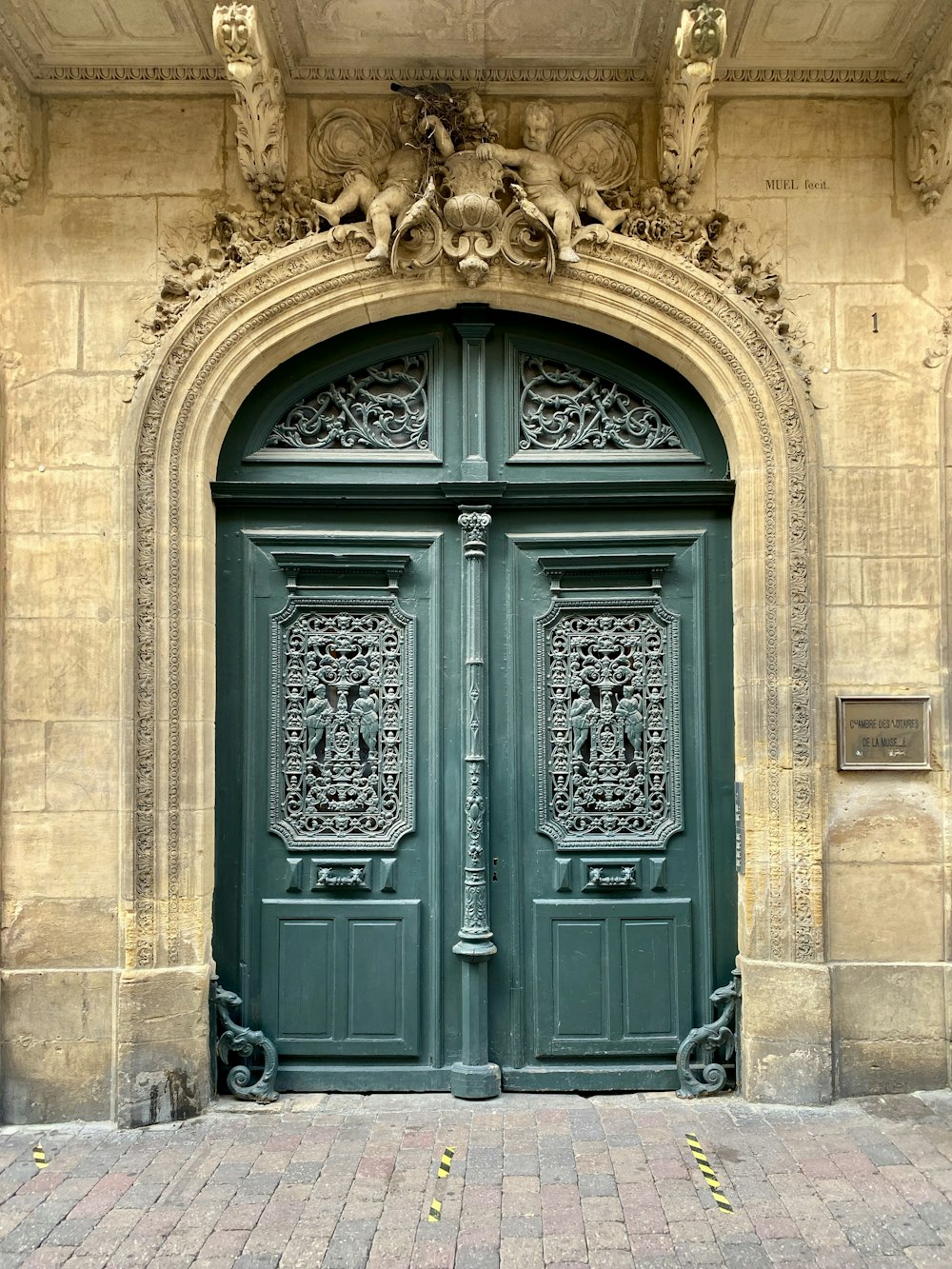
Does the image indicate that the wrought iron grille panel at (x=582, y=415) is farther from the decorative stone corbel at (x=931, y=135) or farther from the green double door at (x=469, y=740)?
the decorative stone corbel at (x=931, y=135)

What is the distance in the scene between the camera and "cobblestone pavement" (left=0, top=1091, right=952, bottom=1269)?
11.1 feet

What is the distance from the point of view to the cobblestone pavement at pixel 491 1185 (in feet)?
11.1

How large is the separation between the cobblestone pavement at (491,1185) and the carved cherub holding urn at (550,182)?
4208mm

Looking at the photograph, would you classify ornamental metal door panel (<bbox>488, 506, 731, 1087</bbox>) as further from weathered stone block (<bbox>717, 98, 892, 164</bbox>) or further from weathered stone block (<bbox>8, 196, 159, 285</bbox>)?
weathered stone block (<bbox>8, 196, 159, 285</bbox>)

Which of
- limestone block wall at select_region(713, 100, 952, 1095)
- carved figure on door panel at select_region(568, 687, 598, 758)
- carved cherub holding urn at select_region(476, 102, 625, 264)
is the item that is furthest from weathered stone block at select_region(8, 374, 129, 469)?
limestone block wall at select_region(713, 100, 952, 1095)

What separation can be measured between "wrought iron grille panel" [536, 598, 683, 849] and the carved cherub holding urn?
6.22 ft

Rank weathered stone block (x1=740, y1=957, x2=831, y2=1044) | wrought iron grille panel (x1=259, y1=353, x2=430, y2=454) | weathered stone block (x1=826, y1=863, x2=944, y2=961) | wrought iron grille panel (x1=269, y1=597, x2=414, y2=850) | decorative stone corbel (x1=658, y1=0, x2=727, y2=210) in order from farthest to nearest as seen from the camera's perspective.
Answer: wrought iron grille panel (x1=259, y1=353, x2=430, y2=454)
wrought iron grille panel (x1=269, y1=597, x2=414, y2=850)
weathered stone block (x1=826, y1=863, x2=944, y2=961)
weathered stone block (x1=740, y1=957, x2=831, y2=1044)
decorative stone corbel (x1=658, y1=0, x2=727, y2=210)

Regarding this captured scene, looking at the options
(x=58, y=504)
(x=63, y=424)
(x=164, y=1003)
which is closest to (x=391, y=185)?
(x=63, y=424)

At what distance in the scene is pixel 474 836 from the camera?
478cm

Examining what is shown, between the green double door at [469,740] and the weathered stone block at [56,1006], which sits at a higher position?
the green double door at [469,740]

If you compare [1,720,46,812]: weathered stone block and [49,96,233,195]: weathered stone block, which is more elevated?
[49,96,233,195]: weathered stone block

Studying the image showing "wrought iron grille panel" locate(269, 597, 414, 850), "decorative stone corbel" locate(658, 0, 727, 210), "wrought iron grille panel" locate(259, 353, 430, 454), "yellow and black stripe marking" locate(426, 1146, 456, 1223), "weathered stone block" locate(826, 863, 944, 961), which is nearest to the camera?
"yellow and black stripe marking" locate(426, 1146, 456, 1223)

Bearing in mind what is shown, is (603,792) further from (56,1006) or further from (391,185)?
(391,185)

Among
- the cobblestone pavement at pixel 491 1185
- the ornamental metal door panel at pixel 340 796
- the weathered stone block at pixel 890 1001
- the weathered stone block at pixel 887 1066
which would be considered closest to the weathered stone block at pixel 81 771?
the ornamental metal door panel at pixel 340 796
